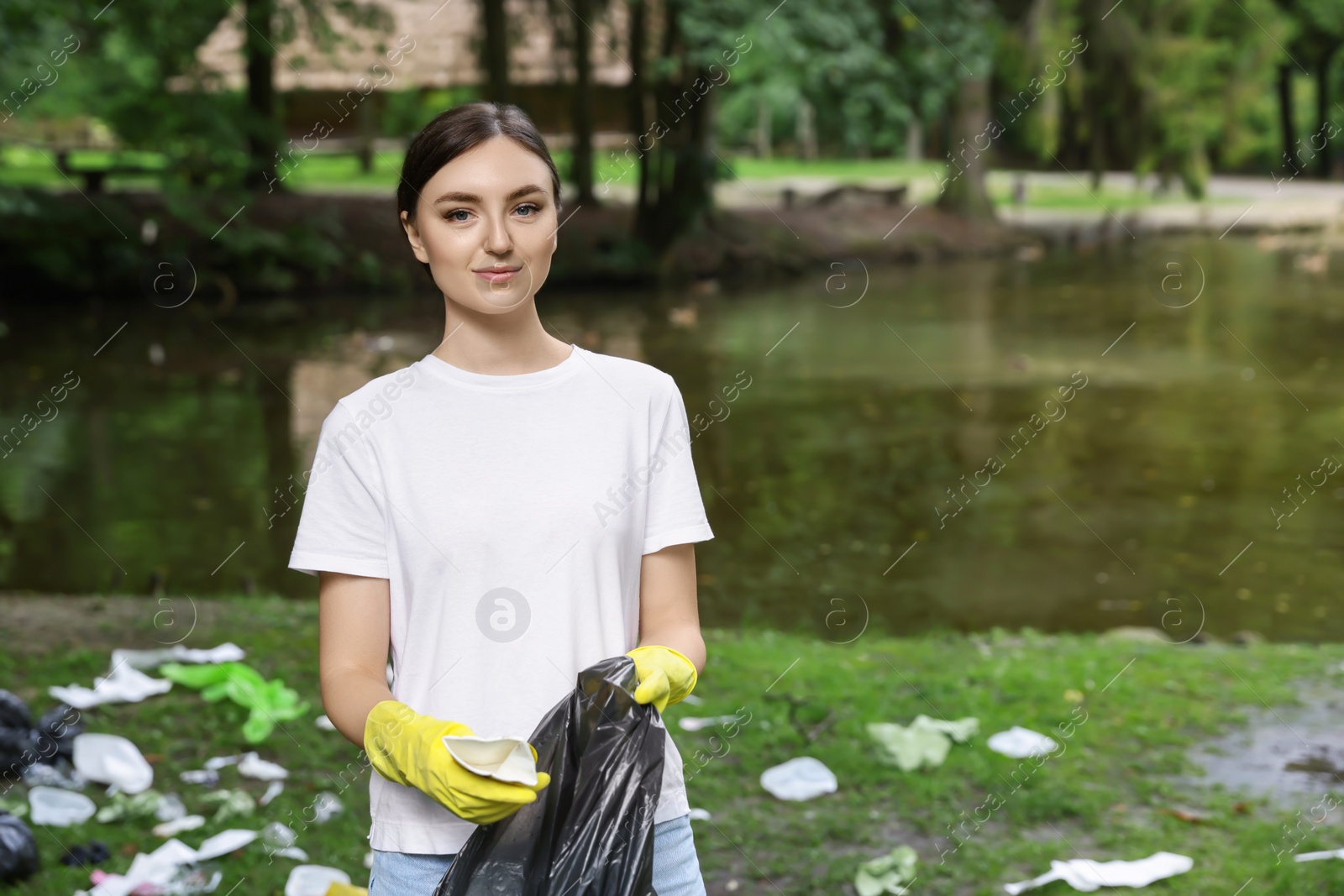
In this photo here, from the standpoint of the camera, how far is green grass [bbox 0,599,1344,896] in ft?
11.5

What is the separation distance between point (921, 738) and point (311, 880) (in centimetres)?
179

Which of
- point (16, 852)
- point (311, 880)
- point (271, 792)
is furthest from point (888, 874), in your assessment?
point (16, 852)

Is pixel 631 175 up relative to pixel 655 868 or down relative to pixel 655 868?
down

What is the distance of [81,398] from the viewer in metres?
11.1

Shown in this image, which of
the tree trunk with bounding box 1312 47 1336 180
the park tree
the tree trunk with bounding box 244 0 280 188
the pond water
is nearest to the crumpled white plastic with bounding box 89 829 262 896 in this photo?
the pond water

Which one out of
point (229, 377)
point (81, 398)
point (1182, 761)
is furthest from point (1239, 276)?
point (1182, 761)

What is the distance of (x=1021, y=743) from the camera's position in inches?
161

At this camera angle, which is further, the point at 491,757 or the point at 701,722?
the point at 701,722

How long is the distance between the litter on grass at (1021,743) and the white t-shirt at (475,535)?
2567 millimetres

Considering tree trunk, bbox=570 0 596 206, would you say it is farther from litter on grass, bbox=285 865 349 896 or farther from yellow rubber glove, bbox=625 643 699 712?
yellow rubber glove, bbox=625 643 699 712

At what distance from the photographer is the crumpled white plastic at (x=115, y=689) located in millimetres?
4355

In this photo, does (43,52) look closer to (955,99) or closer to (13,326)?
(13,326)

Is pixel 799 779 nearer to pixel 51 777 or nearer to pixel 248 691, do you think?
pixel 248 691

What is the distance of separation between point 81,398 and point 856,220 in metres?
15.5
